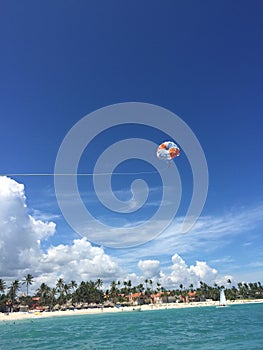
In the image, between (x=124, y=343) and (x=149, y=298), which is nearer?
(x=124, y=343)

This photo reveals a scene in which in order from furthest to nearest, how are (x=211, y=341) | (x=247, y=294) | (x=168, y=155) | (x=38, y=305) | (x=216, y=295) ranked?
(x=247, y=294)
(x=216, y=295)
(x=38, y=305)
(x=211, y=341)
(x=168, y=155)

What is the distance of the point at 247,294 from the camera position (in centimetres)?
17162

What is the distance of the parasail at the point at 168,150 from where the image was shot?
19567mm

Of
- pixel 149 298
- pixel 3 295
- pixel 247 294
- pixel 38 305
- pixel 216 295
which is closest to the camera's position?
pixel 3 295

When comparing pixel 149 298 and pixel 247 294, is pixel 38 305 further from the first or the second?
pixel 247 294

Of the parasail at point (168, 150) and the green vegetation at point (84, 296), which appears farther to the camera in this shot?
the green vegetation at point (84, 296)

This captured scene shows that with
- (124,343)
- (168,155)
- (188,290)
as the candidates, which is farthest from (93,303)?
(168,155)

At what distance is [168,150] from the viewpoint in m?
20.0

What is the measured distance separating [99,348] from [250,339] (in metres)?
11.1

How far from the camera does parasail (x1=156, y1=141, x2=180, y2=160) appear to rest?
19567mm

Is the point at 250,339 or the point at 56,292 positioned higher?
the point at 56,292

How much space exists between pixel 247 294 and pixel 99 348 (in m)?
164

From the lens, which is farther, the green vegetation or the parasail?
the green vegetation

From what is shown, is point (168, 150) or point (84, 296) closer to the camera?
point (168, 150)
